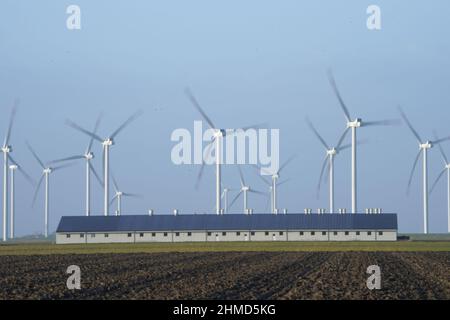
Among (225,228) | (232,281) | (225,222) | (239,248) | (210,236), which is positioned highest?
(232,281)

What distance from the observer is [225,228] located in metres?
159

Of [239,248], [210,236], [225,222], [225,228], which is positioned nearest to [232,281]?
[239,248]

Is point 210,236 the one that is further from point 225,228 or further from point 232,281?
point 232,281

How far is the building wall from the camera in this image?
15450 cm

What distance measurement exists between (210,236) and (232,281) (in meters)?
107

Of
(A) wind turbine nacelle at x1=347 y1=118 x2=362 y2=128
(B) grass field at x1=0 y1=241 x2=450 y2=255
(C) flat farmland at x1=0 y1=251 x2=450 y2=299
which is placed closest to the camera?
(C) flat farmland at x1=0 y1=251 x2=450 y2=299

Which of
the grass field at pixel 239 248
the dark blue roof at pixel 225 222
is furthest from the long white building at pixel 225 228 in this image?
the grass field at pixel 239 248

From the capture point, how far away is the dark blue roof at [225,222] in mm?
155875

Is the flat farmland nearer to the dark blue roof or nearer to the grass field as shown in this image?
the grass field

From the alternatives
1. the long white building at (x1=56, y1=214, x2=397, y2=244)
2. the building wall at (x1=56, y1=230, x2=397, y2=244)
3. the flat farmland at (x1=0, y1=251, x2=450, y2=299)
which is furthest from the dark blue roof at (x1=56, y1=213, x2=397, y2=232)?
the flat farmland at (x1=0, y1=251, x2=450, y2=299)

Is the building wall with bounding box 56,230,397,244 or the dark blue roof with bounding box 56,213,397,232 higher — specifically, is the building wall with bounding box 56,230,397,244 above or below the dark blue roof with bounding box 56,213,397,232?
below

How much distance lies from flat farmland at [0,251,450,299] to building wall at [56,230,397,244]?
80618mm

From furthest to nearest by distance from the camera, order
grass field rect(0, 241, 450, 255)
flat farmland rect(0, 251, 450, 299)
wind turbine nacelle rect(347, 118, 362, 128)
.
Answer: wind turbine nacelle rect(347, 118, 362, 128) < grass field rect(0, 241, 450, 255) < flat farmland rect(0, 251, 450, 299)

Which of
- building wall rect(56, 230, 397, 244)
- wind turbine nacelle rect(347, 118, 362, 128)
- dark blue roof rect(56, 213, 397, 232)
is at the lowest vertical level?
building wall rect(56, 230, 397, 244)
